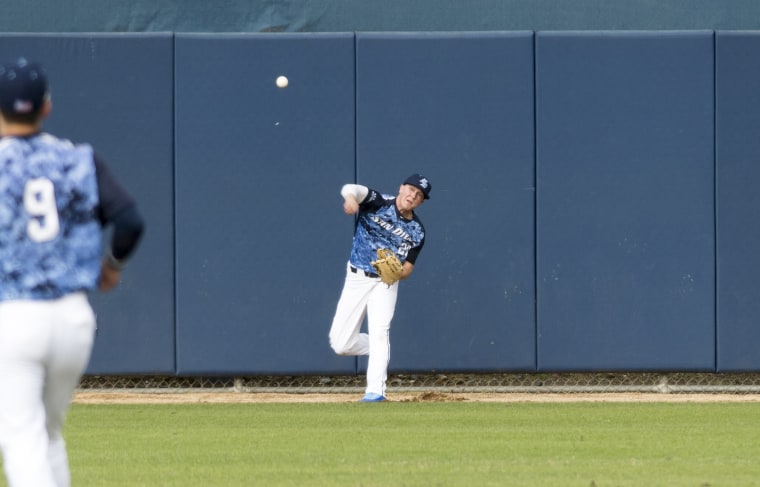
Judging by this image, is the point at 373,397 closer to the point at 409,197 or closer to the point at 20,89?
the point at 409,197

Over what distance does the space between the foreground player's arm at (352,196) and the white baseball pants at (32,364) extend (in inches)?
219

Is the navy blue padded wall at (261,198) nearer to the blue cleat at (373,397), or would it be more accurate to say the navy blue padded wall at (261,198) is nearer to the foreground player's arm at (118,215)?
the blue cleat at (373,397)

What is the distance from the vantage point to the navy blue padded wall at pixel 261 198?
1167cm

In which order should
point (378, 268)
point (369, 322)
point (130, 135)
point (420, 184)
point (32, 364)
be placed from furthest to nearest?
point (130, 135) → point (369, 322) → point (378, 268) → point (420, 184) → point (32, 364)

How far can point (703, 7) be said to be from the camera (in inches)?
476

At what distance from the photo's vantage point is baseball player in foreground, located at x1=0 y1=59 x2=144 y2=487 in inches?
160

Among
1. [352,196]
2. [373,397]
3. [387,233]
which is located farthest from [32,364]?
[373,397]

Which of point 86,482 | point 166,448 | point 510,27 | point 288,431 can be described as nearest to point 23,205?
point 86,482

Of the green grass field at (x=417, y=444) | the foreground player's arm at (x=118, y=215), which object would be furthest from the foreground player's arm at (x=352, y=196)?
the foreground player's arm at (x=118, y=215)

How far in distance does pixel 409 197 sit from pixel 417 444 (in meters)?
2.81

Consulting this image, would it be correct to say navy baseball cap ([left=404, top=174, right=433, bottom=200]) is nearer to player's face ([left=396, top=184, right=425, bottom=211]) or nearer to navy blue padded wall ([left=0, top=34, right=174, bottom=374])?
player's face ([left=396, top=184, right=425, bottom=211])

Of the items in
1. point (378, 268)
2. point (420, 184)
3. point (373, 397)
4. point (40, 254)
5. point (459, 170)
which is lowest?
point (373, 397)

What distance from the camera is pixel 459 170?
461 inches

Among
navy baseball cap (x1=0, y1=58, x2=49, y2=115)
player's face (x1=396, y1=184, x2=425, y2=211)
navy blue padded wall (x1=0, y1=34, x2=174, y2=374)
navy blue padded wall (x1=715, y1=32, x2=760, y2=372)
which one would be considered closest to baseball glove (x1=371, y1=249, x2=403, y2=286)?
player's face (x1=396, y1=184, x2=425, y2=211)
